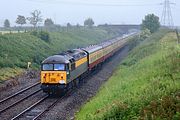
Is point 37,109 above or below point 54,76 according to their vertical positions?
below

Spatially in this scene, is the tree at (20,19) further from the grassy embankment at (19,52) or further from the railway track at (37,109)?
the railway track at (37,109)

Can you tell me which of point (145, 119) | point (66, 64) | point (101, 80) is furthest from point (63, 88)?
point (145, 119)

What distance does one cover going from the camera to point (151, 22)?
9781 cm

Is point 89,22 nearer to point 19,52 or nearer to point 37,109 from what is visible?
point 19,52

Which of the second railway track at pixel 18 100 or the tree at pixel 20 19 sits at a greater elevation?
the tree at pixel 20 19

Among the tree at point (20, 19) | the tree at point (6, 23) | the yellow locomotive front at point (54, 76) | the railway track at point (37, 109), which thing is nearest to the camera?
the railway track at point (37, 109)

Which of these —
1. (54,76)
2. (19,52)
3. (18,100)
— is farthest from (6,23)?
(18,100)

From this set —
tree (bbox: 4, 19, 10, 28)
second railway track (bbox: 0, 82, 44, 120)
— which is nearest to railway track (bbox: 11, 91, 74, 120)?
second railway track (bbox: 0, 82, 44, 120)

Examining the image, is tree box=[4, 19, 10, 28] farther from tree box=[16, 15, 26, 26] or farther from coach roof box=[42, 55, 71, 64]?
coach roof box=[42, 55, 71, 64]

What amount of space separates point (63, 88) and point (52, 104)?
9.06 ft

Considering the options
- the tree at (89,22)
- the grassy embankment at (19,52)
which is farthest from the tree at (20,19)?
the tree at (89,22)

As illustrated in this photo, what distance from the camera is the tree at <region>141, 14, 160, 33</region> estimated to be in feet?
314

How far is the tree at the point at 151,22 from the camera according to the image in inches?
3768

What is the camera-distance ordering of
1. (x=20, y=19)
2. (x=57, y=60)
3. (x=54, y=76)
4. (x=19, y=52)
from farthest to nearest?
(x=20, y=19) → (x=19, y=52) → (x=57, y=60) → (x=54, y=76)
